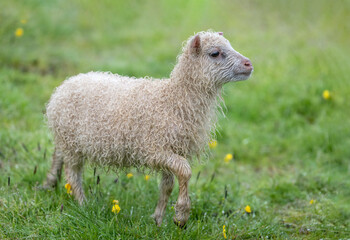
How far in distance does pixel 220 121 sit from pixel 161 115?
3.80 m

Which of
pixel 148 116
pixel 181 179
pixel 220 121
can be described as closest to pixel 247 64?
pixel 148 116

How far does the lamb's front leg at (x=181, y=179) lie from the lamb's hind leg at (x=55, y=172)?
1565mm

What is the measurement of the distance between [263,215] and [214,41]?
2077 mm

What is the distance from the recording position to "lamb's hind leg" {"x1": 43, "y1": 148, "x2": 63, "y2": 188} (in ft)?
15.9

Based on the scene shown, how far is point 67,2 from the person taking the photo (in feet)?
36.7

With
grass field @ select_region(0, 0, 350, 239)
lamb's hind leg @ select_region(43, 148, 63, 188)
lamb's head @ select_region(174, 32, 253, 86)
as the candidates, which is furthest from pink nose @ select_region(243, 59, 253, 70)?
lamb's hind leg @ select_region(43, 148, 63, 188)

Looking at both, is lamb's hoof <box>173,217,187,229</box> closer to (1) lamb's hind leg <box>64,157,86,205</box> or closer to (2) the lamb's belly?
(2) the lamb's belly

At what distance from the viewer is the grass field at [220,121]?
14.3ft

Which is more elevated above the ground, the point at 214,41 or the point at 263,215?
the point at 214,41

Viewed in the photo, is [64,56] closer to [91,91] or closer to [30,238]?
[91,91]

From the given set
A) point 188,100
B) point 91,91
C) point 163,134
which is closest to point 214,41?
point 188,100

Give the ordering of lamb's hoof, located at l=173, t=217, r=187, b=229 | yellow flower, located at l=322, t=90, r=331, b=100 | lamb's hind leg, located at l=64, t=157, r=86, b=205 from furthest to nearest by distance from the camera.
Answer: yellow flower, located at l=322, t=90, r=331, b=100 → lamb's hind leg, located at l=64, t=157, r=86, b=205 → lamb's hoof, located at l=173, t=217, r=187, b=229

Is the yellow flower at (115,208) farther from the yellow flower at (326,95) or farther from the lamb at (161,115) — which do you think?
the yellow flower at (326,95)

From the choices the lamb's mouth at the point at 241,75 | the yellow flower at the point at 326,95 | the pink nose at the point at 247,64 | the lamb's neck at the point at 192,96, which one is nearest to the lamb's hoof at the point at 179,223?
the lamb's neck at the point at 192,96
